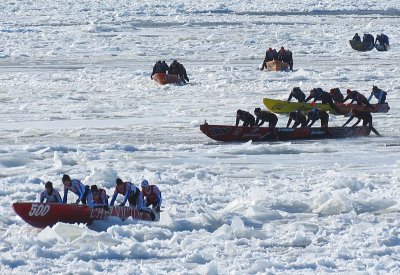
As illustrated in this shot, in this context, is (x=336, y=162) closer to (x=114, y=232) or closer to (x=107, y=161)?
(x=107, y=161)

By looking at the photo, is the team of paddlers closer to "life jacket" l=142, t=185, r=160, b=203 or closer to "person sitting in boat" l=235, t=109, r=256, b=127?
"person sitting in boat" l=235, t=109, r=256, b=127

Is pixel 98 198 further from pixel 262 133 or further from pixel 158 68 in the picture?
pixel 158 68

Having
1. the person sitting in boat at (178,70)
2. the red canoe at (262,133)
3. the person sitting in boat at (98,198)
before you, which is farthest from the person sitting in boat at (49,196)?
the person sitting in boat at (178,70)

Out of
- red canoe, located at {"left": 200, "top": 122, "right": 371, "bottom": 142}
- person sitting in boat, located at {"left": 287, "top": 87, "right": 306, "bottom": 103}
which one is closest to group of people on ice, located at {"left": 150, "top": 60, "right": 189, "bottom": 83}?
person sitting in boat, located at {"left": 287, "top": 87, "right": 306, "bottom": 103}

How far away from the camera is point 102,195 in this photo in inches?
660

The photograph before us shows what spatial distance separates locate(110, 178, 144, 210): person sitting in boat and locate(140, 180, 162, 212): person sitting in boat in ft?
0.79

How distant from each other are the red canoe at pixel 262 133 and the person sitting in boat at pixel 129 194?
825 cm

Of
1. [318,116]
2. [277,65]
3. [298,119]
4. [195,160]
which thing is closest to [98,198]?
[195,160]

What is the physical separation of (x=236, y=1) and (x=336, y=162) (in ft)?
225

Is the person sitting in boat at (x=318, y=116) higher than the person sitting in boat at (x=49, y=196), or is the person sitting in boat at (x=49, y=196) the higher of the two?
the person sitting in boat at (x=318, y=116)

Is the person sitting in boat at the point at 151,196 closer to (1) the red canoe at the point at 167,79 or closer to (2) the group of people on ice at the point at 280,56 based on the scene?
(1) the red canoe at the point at 167,79

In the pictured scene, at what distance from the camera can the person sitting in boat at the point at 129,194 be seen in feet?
55.6

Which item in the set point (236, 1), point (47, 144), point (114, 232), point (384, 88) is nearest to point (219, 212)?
point (114, 232)

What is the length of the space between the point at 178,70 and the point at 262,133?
10.4m
